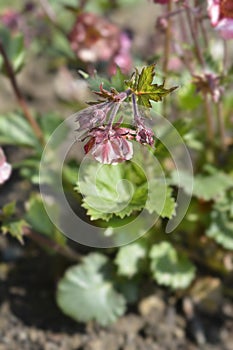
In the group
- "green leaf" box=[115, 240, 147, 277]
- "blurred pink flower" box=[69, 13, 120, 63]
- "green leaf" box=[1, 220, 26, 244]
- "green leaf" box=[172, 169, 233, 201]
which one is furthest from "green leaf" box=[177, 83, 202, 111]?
"green leaf" box=[1, 220, 26, 244]

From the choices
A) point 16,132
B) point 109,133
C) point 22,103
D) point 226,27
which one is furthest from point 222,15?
point 16,132

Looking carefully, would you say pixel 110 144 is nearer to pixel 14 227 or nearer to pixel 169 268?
pixel 14 227

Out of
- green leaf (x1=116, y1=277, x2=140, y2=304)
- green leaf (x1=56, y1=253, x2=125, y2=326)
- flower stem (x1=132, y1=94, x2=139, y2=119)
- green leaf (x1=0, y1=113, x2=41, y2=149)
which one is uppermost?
flower stem (x1=132, y1=94, x2=139, y2=119)

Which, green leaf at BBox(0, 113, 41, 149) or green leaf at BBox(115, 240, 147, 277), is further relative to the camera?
green leaf at BBox(0, 113, 41, 149)

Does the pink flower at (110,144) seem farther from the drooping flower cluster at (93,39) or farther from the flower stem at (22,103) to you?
the drooping flower cluster at (93,39)

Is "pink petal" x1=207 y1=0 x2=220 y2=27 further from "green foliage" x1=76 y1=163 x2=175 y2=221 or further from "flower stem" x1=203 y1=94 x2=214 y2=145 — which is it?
"green foliage" x1=76 y1=163 x2=175 y2=221

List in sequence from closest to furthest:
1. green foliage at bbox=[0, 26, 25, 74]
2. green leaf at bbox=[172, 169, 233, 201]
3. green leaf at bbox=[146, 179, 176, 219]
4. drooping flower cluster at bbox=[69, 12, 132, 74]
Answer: green leaf at bbox=[146, 179, 176, 219] → green leaf at bbox=[172, 169, 233, 201] → green foliage at bbox=[0, 26, 25, 74] → drooping flower cluster at bbox=[69, 12, 132, 74]

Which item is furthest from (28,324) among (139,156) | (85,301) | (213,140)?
(213,140)
